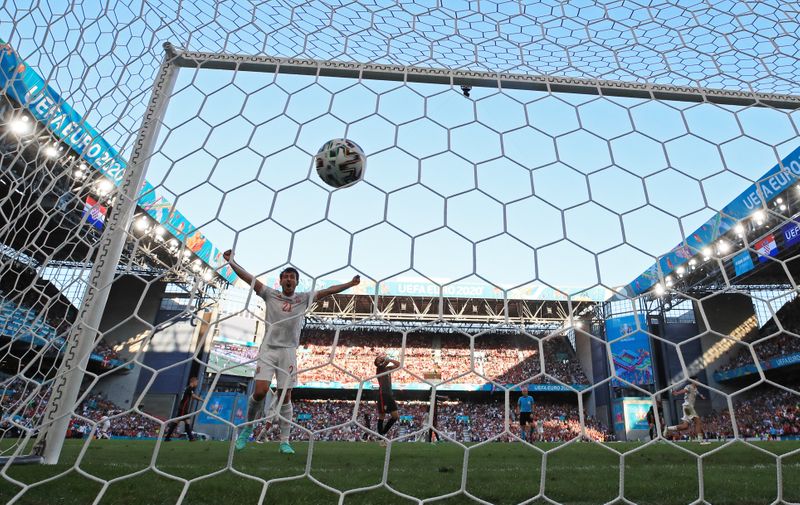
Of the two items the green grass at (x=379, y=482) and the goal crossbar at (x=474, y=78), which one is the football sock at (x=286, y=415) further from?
the goal crossbar at (x=474, y=78)

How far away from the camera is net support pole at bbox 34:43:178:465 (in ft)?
7.52

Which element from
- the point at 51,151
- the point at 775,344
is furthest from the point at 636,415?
the point at 51,151

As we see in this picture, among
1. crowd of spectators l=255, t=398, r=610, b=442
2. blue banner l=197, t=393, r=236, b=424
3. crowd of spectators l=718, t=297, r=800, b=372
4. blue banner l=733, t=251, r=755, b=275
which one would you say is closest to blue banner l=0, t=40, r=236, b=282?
blue banner l=733, t=251, r=755, b=275

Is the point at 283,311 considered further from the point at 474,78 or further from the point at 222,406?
the point at 222,406

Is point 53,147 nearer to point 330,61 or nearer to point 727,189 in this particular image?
point 330,61

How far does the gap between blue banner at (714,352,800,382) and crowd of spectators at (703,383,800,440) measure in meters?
1.05

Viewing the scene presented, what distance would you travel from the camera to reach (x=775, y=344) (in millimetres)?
18094

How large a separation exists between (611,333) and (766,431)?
790 cm

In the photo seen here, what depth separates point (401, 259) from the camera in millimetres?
2377

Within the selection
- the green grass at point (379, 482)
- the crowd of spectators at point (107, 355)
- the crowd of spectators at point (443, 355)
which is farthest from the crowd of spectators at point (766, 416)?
the crowd of spectators at point (107, 355)

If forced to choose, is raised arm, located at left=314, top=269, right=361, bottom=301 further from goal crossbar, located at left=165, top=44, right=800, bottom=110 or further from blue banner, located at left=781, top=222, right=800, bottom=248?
blue banner, located at left=781, top=222, right=800, bottom=248

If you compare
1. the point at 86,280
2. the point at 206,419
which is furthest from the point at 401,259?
the point at 206,419

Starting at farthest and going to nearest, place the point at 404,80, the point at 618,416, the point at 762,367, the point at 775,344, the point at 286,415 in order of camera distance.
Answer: the point at 618,416, the point at 762,367, the point at 775,344, the point at 286,415, the point at 404,80

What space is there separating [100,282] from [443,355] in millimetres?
24845
